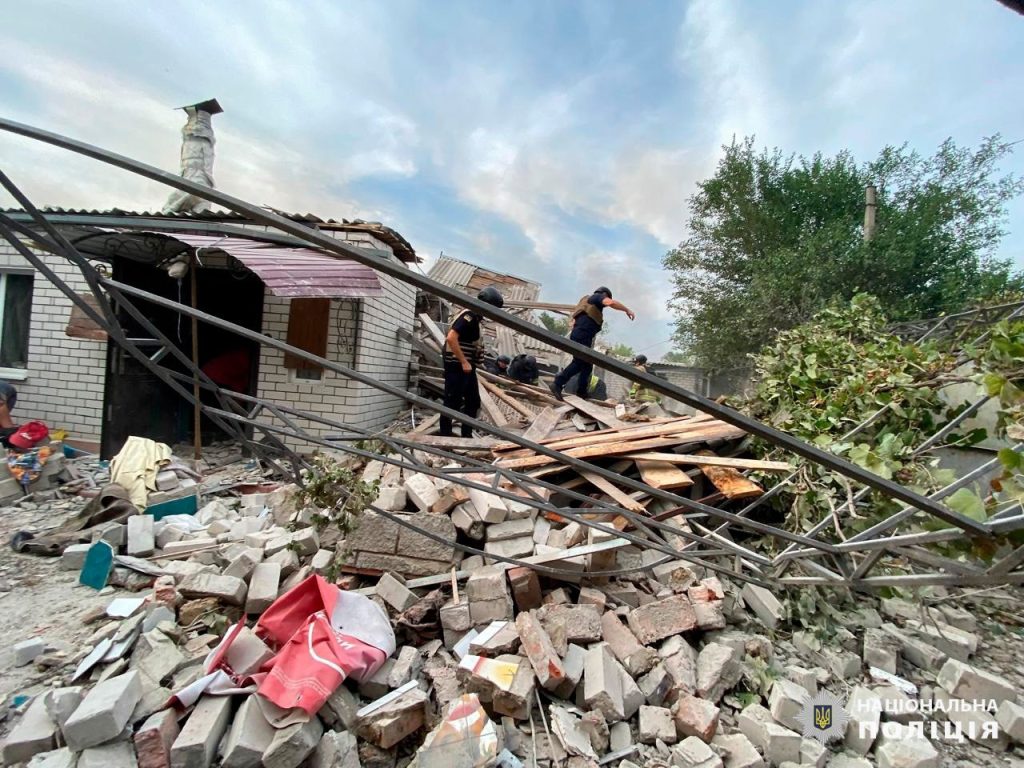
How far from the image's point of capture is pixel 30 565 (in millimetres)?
3547

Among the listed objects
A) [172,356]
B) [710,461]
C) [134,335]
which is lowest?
[710,461]

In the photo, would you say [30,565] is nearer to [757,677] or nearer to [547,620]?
[547,620]

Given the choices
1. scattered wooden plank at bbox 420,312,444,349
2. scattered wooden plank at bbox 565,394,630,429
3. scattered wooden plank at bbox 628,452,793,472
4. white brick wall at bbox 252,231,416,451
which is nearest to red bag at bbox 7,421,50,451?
white brick wall at bbox 252,231,416,451

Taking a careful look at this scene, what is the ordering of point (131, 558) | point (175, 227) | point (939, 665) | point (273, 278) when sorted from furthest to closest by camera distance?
point (175, 227)
point (273, 278)
point (131, 558)
point (939, 665)

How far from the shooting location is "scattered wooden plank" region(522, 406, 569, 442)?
506cm

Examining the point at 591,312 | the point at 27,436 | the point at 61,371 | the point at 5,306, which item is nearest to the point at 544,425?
the point at 591,312

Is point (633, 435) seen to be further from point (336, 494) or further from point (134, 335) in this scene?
point (134, 335)

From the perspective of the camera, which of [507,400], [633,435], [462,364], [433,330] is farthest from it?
[433,330]

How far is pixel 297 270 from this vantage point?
171 inches

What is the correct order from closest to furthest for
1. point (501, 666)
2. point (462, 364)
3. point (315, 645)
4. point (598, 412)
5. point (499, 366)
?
point (315, 645) → point (501, 666) → point (462, 364) → point (598, 412) → point (499, 366)

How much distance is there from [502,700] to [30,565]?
4.05m

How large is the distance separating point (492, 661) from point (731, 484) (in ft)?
8.30

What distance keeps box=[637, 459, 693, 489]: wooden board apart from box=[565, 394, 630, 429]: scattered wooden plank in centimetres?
111

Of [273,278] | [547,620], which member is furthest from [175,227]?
[547,620]
